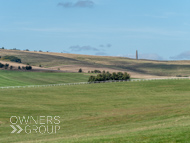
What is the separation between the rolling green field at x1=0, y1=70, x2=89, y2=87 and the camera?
11009 cm

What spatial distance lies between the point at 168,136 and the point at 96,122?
1494cm

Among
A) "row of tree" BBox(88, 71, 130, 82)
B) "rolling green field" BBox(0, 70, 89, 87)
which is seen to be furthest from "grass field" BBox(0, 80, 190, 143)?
"rolling green field" BBox(0, 70, 89, 87)

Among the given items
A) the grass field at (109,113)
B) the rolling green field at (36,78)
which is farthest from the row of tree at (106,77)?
the grass field at (109,113)

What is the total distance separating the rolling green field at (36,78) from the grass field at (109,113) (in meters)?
28.8

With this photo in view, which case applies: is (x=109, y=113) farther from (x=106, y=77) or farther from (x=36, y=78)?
(x=36, y=78)

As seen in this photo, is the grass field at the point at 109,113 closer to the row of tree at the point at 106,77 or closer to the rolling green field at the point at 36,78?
the row of tree at the point at 106,77

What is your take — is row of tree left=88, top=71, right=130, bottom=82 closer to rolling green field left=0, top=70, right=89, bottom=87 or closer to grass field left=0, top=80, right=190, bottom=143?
rolling green field left=0, top=70, right=89, bottom=87

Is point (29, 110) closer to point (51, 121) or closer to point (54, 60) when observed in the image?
point (51, 121)

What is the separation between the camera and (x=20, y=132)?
33.0 meters

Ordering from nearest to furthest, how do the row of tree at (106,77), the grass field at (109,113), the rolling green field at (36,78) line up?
the grass field at (109,113), the row of tree at (106,77), the rolling green field at (36,78)

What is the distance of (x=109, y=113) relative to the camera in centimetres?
4447

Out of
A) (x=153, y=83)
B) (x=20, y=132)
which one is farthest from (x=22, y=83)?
(x=20, y=132)

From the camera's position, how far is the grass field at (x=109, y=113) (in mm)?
24134

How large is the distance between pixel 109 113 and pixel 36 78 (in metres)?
76.8
